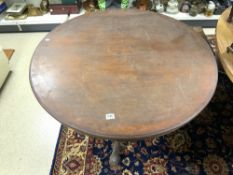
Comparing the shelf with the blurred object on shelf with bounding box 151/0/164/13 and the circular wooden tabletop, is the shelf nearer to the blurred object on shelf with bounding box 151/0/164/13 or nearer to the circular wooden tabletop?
the blurred object on shelf with bounding box 151/0/164/13

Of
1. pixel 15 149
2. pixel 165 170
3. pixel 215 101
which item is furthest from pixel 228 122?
pixel 15 149

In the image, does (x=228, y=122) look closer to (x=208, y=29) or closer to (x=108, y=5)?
(x=208, y=29)

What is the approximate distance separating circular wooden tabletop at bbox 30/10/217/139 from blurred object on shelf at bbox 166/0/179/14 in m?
1.08

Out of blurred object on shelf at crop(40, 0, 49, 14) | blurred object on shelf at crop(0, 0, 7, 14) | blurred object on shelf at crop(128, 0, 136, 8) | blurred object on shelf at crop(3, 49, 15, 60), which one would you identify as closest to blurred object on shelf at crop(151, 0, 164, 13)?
blurred object on shelf at crop(128, 0, 136, 8)

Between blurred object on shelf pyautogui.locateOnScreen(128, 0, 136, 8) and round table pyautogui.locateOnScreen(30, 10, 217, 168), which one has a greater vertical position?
round table pyautogui.locateOnScreen(30, 10, 217, 168)

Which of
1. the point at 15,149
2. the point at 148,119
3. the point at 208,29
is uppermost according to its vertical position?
the point at 148,119

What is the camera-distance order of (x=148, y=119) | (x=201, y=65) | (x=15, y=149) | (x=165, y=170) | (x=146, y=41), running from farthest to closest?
(x=15, y=149) < (x=165, y=170) < (x=146, y=41) < (x=201, y=65) < (x=148, y=119)

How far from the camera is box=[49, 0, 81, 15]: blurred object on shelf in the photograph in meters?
2.22

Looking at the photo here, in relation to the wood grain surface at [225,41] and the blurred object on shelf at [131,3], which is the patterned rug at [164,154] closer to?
the wood grain surface at [225,41]

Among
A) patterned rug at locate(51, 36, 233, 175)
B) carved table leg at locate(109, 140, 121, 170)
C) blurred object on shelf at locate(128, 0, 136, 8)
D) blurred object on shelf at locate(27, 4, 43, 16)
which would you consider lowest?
patterned rug at locate(51, 36, 233, 175)

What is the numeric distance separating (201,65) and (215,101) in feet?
2.27

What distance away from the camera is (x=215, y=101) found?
5.02 ft

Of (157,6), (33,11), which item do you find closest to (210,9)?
(157,6)

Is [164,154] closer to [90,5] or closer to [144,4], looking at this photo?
[144,4]
